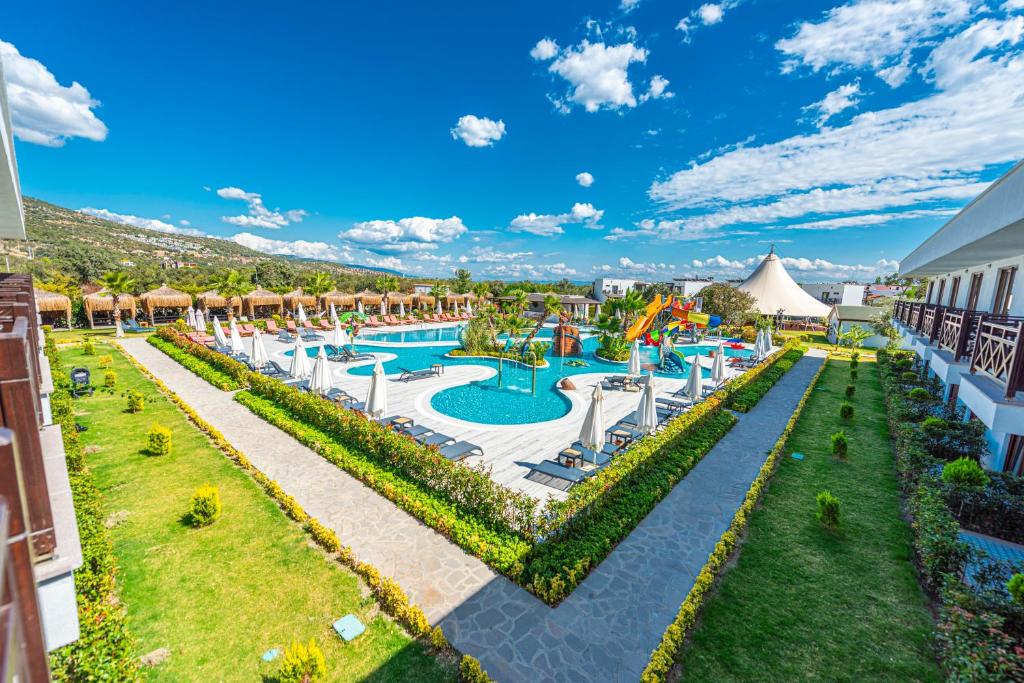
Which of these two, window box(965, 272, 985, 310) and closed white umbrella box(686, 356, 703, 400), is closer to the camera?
window box(965, 272, 985, 310)

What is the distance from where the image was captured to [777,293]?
4641 cm

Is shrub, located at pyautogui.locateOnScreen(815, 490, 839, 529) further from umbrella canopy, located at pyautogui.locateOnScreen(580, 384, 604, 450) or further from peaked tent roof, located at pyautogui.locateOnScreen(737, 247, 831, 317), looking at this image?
peaked tent roof, located at pyautogui.locateOnScreen(737, 247, 831, 317)

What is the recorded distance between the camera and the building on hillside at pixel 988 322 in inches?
269

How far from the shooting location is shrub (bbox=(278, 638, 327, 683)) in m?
4.86

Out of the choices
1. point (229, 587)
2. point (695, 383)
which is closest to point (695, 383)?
point (695, 383)

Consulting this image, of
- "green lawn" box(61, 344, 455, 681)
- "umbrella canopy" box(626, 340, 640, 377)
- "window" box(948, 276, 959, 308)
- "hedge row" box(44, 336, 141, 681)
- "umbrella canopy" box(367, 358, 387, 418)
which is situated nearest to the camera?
"hedge row" box(44, 336, 141, 681)

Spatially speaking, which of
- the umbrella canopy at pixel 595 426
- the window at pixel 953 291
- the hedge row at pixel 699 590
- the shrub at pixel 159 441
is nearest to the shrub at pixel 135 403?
the shrub at pixel 159 441

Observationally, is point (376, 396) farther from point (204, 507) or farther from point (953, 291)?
point (953, 291)

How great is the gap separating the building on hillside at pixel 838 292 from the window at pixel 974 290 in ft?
206

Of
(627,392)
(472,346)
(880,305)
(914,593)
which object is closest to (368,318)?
(472,346)

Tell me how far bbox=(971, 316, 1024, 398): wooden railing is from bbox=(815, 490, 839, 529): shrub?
10.7ft

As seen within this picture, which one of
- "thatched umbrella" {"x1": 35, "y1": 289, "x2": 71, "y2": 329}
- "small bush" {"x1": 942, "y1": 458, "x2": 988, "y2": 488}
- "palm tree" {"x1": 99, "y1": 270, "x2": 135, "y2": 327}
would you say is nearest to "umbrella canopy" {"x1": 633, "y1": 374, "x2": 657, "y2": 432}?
"small bush" {"x1": 942, "y1": 458, "x2": 988, "y2": 488}

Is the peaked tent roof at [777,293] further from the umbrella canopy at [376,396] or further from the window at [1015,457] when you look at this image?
the umbrella canopy at [376,396]

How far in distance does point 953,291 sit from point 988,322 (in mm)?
14691
